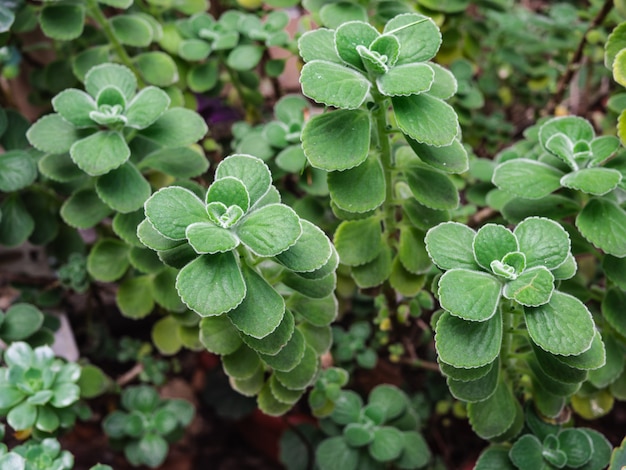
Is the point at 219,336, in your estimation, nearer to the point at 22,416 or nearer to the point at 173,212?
the point at 173,212

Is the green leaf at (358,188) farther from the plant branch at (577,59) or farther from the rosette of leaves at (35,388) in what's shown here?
the plant branch at (577,59)

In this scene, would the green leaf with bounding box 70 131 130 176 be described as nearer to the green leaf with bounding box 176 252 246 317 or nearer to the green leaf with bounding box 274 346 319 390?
the green leaf with bounding box 176 252 246 317

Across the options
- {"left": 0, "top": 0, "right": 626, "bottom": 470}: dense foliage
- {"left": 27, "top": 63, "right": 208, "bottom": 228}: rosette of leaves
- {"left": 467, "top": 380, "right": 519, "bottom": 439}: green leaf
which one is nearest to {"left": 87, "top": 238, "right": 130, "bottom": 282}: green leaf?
{"left": 0, "top": 0, "right": 626, "bottom": 470}: dense foliage

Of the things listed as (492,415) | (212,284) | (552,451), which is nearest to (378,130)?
(212,284)

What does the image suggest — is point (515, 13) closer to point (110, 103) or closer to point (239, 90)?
point (239, 90)

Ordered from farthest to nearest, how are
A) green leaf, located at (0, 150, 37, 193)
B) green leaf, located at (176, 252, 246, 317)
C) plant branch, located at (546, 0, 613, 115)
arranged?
plant branch, located at (546, 0, 613, 115)
green leaf, located at (0, 150, 37, 193)
green leaf, located at (176, 252, 246, 317)

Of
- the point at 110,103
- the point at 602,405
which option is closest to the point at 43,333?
the point at 110,103

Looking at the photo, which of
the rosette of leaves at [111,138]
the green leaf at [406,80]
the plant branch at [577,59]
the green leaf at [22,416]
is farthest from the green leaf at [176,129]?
the plant branch at [577,59]
